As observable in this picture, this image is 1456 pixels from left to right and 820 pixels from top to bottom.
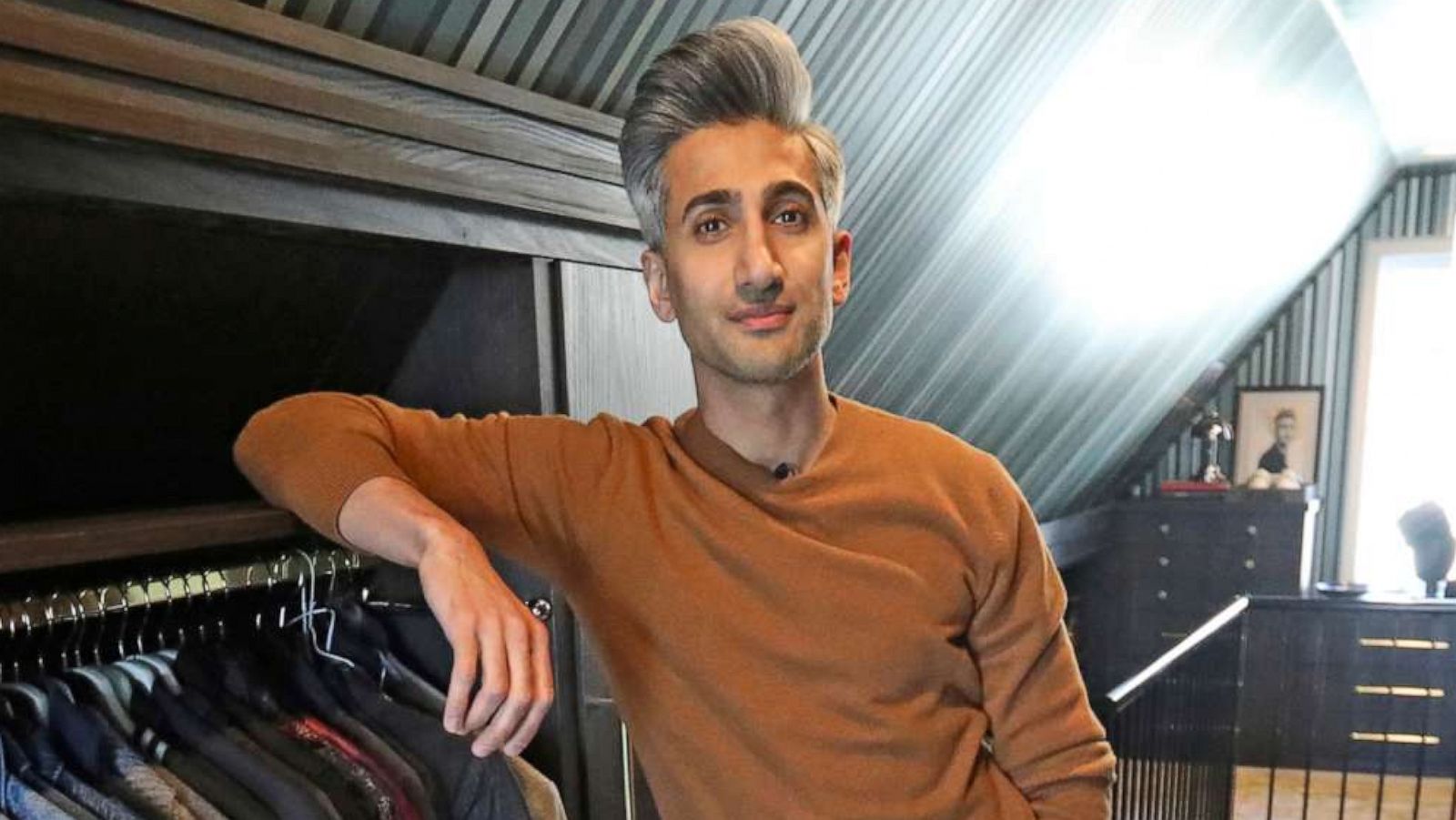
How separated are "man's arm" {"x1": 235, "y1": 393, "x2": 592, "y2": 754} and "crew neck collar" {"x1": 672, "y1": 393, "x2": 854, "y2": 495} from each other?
5.1 inches

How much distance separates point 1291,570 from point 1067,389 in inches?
71.0

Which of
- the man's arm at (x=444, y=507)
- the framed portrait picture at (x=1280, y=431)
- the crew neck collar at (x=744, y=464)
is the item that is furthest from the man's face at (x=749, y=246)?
the framed portrait picture at (x=1280, y=431)

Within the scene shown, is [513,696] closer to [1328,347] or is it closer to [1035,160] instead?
[1035,160]

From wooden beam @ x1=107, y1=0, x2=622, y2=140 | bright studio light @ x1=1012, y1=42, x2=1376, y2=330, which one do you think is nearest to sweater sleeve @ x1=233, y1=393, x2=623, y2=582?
wooden beam @ x1=107, y1=0, x2=622, y2=140

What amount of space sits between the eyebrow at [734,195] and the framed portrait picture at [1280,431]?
182 inches

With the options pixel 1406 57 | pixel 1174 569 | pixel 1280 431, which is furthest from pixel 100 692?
pixel 1280 431

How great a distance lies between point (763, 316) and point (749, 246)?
0.07 metres

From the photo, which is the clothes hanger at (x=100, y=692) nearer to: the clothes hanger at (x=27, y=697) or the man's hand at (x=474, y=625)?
the clothes hanger at (x=27, y=697)

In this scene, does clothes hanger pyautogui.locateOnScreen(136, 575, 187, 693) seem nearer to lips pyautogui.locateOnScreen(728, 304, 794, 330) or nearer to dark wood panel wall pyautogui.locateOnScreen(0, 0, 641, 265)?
dark wood panel wall pyautogui.locateOnScreen(0, 0, 641, 265)

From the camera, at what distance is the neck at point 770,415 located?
1.11 m

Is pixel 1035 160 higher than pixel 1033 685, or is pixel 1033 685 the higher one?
pixel 1035 160

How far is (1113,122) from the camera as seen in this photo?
2.50 meters

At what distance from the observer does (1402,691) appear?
4.30 metres

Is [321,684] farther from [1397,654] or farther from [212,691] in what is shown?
[1397,654]
